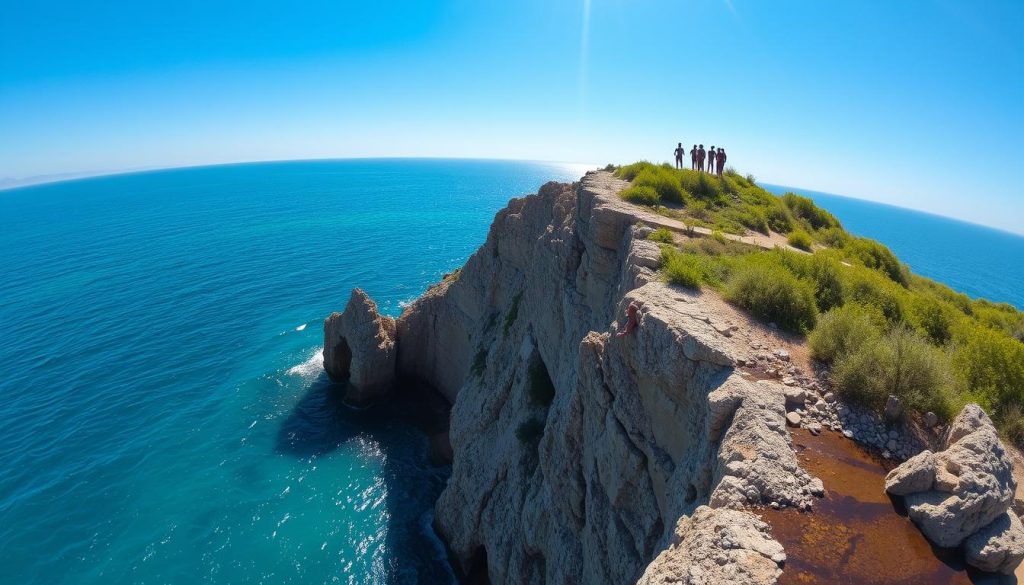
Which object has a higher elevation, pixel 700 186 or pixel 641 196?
pixel 700 186

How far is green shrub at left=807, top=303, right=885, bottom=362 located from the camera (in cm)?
965

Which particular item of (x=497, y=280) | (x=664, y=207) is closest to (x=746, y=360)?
(x=664, y=207)

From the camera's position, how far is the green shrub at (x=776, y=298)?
11.3 metres

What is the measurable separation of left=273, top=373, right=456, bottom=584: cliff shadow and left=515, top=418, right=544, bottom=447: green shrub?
900 centimetres

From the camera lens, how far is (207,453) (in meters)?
30.7

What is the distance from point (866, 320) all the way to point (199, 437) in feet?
127

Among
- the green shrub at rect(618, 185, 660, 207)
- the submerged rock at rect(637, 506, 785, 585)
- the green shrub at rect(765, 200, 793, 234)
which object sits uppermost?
the green shrub at rect(618, 185, 660, 207)

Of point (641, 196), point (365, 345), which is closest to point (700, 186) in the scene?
point (641, 196)

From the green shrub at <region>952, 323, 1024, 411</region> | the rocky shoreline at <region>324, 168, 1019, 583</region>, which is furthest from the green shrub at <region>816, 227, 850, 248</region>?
the green shrub at <region>952, 323, 1024, 411</region>

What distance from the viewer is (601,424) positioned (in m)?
12.2

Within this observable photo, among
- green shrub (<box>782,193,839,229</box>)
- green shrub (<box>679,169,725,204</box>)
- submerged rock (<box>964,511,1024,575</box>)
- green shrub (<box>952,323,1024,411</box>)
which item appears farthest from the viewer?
green shrub (<box>782,193,839,229</box>)

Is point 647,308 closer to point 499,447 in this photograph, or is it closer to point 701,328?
point 701,328

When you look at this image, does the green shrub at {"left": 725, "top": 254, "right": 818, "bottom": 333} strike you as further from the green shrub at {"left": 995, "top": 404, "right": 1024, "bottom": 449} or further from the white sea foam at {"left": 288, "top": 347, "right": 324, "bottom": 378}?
the white sea foam at {"left": 288, "top": 347, "right": 324, "bottom": 378}

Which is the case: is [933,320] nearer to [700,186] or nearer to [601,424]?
[601,424]
